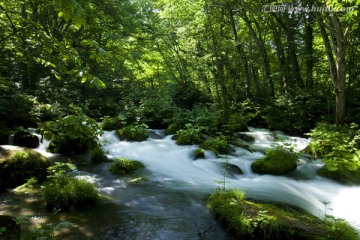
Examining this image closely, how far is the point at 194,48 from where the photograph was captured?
57.2 feet

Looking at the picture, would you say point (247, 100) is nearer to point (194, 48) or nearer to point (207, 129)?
point (194, 48)

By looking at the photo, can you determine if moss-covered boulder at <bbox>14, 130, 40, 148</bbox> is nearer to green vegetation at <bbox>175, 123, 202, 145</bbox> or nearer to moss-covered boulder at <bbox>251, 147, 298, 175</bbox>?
green vegetation at <bbox>175, 123, 202, 145</bbox>

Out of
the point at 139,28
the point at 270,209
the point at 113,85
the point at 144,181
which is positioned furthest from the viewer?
the point at 113,85

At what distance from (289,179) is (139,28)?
42.8ft

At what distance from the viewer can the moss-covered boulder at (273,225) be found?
158 inches

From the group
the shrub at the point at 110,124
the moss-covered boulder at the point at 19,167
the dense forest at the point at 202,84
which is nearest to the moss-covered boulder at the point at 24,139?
the dense forest at the point at 202,84

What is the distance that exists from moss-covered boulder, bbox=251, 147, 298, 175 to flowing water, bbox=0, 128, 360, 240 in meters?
0.22

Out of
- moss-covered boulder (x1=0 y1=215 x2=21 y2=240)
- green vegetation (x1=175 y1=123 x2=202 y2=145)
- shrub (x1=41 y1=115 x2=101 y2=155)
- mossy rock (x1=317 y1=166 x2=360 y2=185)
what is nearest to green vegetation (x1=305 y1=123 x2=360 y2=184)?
mossy rock (x1=317 y1=166 x2=360 y2=185)

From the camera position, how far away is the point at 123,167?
7691mm

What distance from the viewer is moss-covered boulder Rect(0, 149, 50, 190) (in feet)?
20.5

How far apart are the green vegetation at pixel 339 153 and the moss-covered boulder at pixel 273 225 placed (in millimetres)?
3622

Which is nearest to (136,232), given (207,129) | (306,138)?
(207,129)

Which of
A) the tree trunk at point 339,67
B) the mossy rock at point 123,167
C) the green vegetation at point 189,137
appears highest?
the tree trunk at point 339,67

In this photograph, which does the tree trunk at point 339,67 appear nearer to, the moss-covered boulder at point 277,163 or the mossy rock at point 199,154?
the moss-covered boulder at point 277,163
